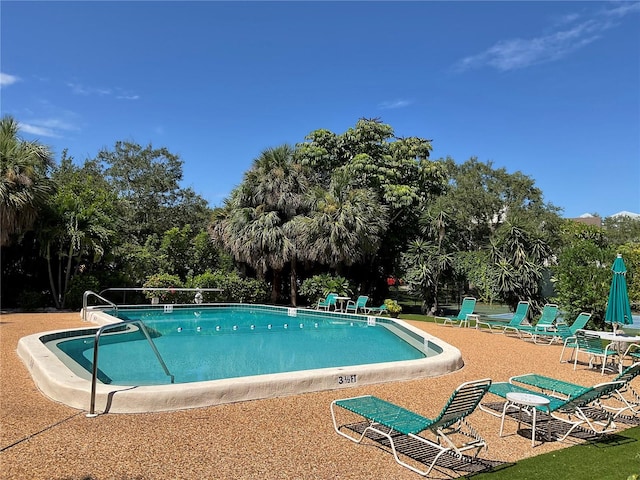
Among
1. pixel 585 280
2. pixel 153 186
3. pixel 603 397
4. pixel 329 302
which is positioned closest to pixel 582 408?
pixel 603 397

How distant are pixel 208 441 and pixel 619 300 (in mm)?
8182

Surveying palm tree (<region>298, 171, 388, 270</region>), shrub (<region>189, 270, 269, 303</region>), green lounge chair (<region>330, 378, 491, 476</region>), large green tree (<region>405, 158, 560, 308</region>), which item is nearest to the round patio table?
green lounge chair (<region>330, 378, 491, 476</region>)

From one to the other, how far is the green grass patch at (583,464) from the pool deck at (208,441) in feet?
0.72

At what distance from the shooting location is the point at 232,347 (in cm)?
1129

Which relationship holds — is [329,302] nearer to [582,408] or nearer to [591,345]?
[591,345]

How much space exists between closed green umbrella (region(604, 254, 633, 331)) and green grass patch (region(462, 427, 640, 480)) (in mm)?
4668

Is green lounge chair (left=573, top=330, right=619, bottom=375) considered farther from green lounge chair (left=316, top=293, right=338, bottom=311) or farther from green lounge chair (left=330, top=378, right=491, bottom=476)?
green lounge chair (left=316, top=293, right=338, bottom=311)

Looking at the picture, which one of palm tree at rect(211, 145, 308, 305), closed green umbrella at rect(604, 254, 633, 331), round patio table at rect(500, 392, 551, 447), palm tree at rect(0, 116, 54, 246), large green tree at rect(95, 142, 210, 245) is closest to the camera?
round patio table at rect(500, 392, 551, 447)

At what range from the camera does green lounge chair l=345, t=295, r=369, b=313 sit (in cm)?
1784

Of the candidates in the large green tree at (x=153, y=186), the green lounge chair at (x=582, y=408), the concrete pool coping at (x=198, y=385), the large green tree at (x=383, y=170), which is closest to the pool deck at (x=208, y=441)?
the concrete pool coping at (x=198, y=385)

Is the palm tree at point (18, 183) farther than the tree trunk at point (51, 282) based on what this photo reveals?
No

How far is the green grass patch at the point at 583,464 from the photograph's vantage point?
3.96 metres

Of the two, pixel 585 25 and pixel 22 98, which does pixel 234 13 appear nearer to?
pixel 22 98

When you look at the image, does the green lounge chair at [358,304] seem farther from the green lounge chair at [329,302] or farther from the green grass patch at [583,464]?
the green grass patch at [583,464]
